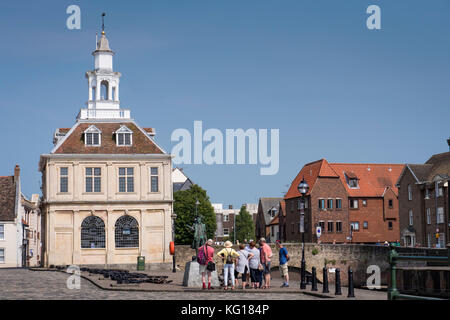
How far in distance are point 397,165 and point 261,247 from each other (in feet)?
218

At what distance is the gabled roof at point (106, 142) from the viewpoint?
5238 cm

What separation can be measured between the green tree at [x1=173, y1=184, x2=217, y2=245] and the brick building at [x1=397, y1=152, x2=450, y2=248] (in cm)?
2509

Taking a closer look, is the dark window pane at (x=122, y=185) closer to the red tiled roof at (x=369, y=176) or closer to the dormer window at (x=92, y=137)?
the dormer window at (x=92, y=137)

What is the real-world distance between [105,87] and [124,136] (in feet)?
23.8

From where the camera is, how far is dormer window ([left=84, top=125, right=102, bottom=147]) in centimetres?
5281

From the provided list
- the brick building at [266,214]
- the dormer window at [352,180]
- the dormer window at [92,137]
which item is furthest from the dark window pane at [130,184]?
the brick building at [266,214]

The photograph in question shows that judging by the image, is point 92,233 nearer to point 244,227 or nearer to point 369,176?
point 369,176

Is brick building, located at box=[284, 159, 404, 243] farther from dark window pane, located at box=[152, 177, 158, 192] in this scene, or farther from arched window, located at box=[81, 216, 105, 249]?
arched window, located at box=[81, 216, 105, 249]

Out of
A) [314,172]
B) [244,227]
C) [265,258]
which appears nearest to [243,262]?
[265,258]

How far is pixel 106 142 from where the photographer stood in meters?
53.2

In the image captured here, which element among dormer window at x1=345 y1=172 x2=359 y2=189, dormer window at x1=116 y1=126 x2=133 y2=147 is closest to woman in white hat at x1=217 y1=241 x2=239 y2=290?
dormer window at x1=116 y1=126 x2=133 y2=147

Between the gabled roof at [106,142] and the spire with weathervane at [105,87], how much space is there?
2414 mm
